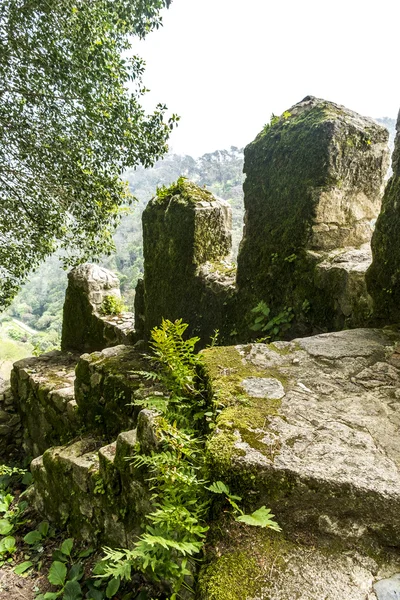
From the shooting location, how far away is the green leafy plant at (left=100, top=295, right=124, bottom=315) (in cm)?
791

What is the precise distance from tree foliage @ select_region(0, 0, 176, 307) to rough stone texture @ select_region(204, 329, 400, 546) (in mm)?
5354

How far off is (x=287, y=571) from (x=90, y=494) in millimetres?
2613

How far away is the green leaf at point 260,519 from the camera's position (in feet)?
4.97

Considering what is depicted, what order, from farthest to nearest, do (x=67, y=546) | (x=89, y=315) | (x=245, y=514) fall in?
(x=89, y=315), (x=67, y=546), (x=245, y=514)

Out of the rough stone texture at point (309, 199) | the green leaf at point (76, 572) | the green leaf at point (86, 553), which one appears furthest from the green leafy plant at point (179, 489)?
the rough stone texture at point (309, 199)

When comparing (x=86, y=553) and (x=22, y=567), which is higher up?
(x=86, y=553)

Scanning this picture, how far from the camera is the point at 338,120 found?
379cm

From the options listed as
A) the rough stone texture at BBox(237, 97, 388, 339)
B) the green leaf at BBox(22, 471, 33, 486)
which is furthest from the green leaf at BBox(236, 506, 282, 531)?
the green leaf at BBox(22, 471, 33, 486)

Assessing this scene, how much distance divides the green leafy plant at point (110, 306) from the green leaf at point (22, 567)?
478 cm

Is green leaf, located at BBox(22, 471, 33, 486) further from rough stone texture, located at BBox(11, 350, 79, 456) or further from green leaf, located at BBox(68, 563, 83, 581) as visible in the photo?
green leaf, located at BBox(68, 563, 83, 581)

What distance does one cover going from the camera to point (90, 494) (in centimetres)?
355

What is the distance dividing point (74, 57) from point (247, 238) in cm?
389

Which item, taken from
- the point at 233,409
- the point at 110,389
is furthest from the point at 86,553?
the point at 233,409

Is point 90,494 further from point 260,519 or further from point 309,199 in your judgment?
point 309,199
